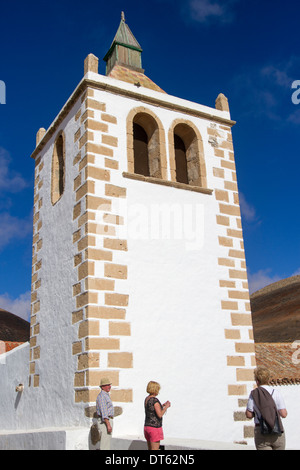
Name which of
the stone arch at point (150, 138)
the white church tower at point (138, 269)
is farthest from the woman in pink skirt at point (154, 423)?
the stone arch at point (150, 138)

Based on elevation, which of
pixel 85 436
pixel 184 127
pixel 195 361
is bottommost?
pixel 85 436

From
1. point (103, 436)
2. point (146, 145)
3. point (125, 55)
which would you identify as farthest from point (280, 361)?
point (125, 55)

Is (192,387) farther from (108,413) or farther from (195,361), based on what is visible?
(108,413)

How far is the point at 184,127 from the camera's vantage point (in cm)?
988

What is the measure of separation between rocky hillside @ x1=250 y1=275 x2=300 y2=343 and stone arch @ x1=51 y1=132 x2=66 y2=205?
1690 centimetres

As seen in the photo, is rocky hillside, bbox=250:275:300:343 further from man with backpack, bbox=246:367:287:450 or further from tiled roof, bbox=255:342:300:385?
man with backpack, bbox=246:367:287:450

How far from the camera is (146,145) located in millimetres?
9586

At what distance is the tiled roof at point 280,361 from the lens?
33.2ft

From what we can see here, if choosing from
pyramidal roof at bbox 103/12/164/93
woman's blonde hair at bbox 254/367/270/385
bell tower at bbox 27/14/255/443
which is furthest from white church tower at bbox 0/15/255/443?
woman's blonde hair at bbox 254/367/270/385

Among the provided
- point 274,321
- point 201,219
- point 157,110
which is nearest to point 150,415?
point 201,219

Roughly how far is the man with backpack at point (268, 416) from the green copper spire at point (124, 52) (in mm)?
8753

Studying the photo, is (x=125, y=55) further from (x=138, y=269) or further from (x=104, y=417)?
(x=104, y=417)

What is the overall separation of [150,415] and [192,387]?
2392 mm

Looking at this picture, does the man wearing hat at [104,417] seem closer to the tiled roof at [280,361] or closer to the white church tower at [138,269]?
the white church tower at [138,269]
